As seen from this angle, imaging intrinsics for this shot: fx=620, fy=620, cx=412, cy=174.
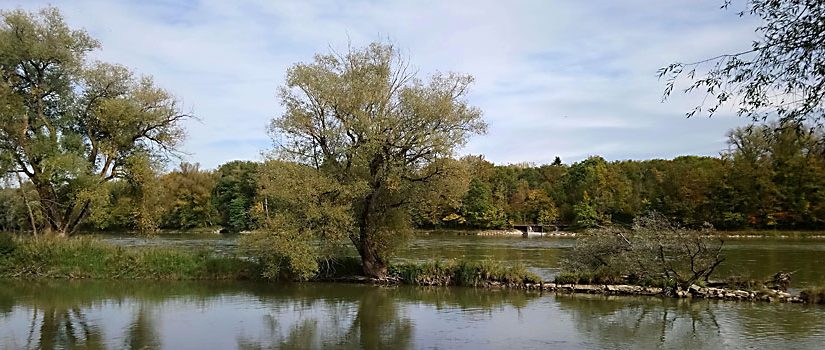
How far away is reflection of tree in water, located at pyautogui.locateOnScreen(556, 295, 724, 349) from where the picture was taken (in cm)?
1427

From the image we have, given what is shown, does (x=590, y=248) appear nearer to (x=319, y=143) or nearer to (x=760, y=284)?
(x=760, y=284)

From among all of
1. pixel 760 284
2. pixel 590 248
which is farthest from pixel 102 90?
pixel 760 284

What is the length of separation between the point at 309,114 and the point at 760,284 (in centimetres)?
1714

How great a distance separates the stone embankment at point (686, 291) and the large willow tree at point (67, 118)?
55.8 feet

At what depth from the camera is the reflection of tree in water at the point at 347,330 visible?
13875mm

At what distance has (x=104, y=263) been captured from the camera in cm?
2502

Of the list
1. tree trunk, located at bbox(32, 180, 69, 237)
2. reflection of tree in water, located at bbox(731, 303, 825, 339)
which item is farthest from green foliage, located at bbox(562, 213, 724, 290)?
tree trunk, located at bbox(32, 180, 69, 237)

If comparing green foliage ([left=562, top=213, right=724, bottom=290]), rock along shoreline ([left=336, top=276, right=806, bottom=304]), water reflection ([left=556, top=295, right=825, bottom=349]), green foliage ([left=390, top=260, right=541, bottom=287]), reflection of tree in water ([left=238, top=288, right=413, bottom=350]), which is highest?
green foliage ([left=562, top=213, right=724, bottom=290])

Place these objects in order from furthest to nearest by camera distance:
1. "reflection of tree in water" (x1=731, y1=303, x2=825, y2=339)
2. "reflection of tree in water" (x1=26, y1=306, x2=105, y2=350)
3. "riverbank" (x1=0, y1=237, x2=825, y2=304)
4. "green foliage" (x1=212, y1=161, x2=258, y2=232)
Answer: "green foliage" (x1=212, y1=161, x2=258, y2=232)
"riverbank" (x1=0, y1=237, x2=825, y2=304)
"reflection of tree in water" (x1=731, y1=303, x2=825, y2=339)
"reflection of tree in water" (x1=26, y1=306, x2=105, y2=350)

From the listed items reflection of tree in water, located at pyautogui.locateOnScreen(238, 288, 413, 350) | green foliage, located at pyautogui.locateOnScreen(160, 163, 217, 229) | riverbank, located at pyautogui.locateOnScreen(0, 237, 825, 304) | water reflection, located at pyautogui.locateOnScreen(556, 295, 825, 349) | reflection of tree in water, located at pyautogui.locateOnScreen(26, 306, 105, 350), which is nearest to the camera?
reflection of tree in water, located at pyautogui.locateOnScreen(26, 306, 105, 350)

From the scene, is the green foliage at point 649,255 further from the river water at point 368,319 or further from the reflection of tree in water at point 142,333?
the reflection of tree in water at point 142,333

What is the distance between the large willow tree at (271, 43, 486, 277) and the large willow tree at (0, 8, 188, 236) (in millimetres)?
6688

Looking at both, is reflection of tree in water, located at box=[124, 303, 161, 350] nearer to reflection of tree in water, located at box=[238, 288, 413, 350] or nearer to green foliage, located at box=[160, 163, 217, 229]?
reflection of tree in water, located at box=[238, 288, 413, 350]

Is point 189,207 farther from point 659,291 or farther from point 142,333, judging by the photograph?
point 659,291
